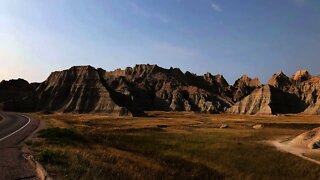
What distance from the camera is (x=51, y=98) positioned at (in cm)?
17550

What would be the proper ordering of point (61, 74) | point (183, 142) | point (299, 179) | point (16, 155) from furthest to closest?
point (61, 74), point (183, 142), point (299, 179), point (16, 155)

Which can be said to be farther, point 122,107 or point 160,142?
point 122,107

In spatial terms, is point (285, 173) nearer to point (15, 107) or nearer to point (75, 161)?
point (75, 161)

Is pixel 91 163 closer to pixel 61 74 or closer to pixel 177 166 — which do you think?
pixel 177 166

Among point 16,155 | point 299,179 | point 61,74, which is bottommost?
point 299,179

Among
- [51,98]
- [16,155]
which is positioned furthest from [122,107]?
Result: [16,155]

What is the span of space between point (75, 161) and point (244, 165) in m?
16.5

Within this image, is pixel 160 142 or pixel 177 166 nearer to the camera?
pixel 177 166

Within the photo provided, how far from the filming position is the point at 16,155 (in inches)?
769

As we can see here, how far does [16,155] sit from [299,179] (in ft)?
57.9

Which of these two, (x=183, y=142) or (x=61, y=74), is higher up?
(x=61, y=74)

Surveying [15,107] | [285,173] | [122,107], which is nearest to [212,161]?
[285,173]

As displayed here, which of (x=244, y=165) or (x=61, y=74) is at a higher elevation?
(x=61, y=74)

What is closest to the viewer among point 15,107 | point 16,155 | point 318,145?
point 16,155
